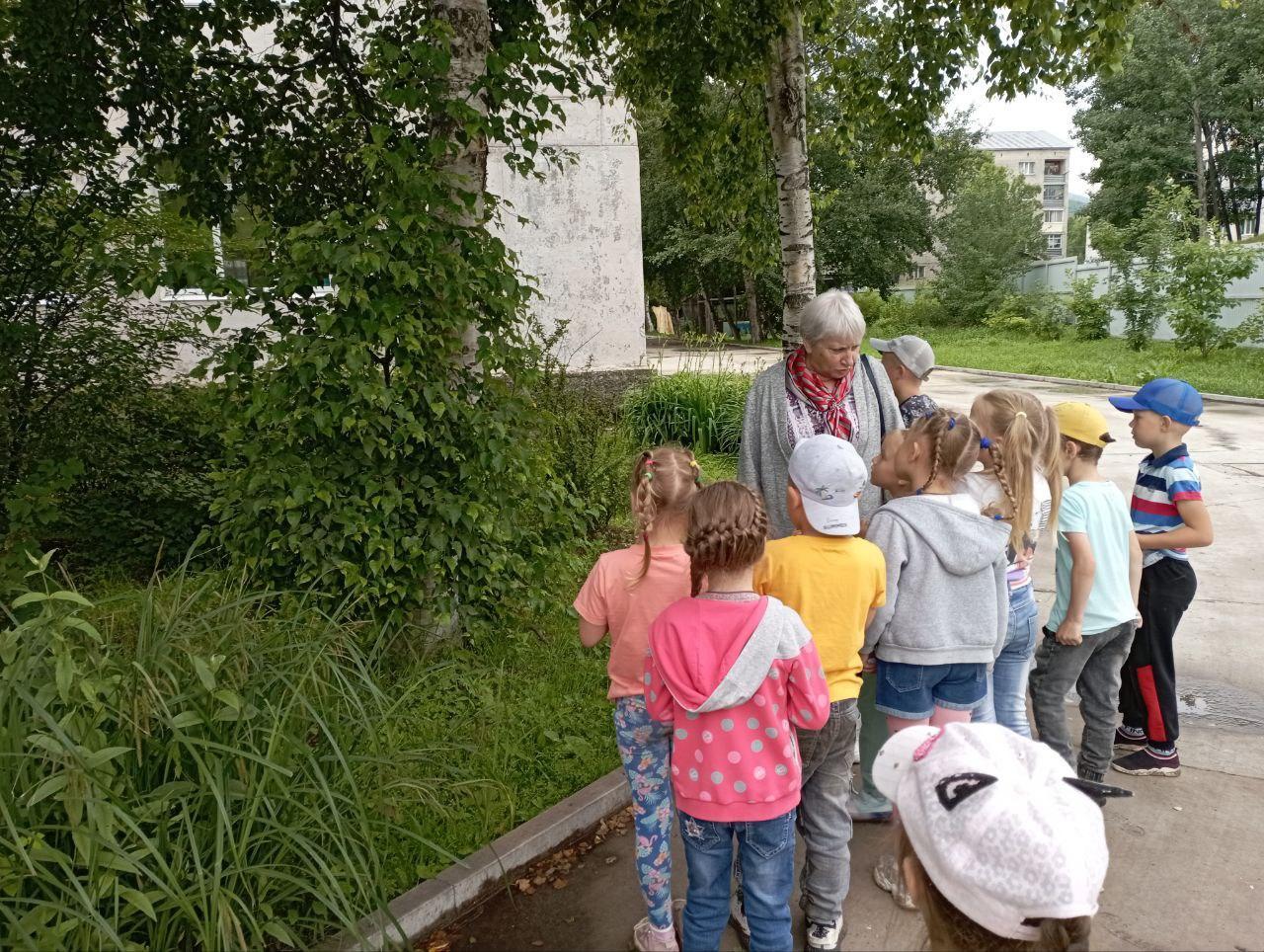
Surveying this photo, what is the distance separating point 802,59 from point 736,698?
17.7 ft

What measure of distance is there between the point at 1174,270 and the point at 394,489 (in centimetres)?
2217

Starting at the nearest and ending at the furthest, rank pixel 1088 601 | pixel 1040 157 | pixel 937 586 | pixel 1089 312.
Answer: pixel 937 586 → pixel 1088 601 → pixel 1089 312 → pixel 1040 157

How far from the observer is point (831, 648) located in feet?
8.51

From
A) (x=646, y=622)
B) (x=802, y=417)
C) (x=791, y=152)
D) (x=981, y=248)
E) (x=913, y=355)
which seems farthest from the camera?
(x=981, y=248)

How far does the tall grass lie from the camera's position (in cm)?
221

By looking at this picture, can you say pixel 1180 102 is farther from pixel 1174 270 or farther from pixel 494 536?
pixel 494 536

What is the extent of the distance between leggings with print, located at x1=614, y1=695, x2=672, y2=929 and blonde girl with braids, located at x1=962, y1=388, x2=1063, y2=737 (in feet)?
3.90

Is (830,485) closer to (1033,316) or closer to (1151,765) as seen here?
(1151,765)

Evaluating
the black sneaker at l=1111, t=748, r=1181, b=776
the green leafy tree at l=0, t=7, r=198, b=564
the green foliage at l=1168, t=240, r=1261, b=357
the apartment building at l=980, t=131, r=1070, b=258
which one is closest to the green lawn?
the green foliage at l=1168, t=240, r=1261, b=357

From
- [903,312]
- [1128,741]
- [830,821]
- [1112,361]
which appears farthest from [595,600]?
[903,312]

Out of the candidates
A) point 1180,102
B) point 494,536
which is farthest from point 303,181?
point 1180,102

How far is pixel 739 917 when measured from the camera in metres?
2.88

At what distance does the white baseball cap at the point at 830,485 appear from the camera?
255 centimetres

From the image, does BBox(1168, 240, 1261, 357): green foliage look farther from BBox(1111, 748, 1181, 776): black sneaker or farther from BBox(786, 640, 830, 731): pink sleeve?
BBox(786, 640, 830, 731): pink sleeve
